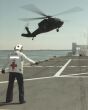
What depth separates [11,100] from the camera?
1136 cm

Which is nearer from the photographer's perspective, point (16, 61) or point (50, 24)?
point (16, 61)

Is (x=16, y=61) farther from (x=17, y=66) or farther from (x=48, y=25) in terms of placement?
(x=48, y=25)

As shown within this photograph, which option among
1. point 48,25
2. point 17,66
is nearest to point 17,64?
point 17,66

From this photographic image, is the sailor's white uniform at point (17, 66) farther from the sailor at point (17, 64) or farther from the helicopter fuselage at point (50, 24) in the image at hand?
the helicopter fuselage at point (50, 24)

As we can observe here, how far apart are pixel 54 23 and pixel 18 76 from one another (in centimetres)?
2596

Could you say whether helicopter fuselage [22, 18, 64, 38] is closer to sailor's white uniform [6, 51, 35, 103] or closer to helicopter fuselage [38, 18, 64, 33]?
helicopter fuselage [38, 18, 64, 33]

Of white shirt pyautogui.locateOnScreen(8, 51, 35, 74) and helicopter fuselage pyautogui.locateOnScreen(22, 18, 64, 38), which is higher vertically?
helicopter fuselage pyautogui.locateOnScreen(22, 18, 64, 38)

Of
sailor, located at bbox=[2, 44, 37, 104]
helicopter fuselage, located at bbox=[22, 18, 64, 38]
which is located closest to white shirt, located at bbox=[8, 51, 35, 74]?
sailor, located at bbox=[2, 44, 37, 104]

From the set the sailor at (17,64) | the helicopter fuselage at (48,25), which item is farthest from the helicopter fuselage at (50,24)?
the sailor at (17,64)

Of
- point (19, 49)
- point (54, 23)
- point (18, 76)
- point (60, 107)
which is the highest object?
point (54, 23)

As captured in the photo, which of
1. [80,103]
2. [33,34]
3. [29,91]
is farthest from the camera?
[33,34]

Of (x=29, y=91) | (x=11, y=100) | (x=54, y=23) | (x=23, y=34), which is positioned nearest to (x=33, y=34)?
(x=23, y=34)

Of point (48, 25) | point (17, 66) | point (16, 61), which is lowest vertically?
point (17, 66)

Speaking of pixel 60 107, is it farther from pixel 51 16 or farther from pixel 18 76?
pixel 51 16
